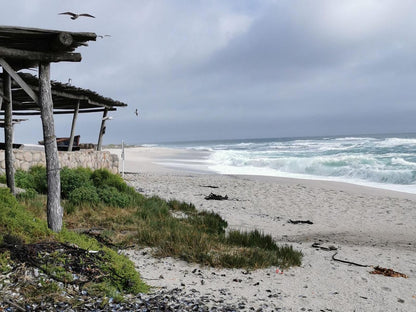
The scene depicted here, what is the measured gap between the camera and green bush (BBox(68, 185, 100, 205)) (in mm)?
8617

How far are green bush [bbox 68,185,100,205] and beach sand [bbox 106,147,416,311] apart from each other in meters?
3.19

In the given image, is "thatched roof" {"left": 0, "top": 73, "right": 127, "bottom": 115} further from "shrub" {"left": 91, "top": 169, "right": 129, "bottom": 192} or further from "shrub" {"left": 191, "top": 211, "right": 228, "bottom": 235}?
"shrub" {"left": 191, "top": 211, "right": 228, "bottom": 235}

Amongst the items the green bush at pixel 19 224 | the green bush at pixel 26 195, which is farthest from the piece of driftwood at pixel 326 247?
the green bush at pixel 26 195

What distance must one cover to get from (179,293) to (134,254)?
65.5 inches

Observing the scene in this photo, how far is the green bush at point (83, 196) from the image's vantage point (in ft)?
28.3

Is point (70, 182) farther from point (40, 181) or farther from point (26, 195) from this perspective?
point (26, 195)

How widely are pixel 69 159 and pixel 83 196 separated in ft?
17.7

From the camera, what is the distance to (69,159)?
13.7m

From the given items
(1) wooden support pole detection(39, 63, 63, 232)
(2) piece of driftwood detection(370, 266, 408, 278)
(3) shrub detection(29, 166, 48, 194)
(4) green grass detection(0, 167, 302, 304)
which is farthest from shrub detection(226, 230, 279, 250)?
(3) shrub detection(29, 166, 48, 194)

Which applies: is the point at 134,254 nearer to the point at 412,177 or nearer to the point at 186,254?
the point at 186,254

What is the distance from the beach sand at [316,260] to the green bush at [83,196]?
3.19m

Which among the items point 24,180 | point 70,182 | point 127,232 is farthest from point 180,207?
point 24,180

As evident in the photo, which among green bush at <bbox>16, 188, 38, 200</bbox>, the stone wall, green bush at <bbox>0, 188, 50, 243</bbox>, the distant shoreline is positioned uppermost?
the stone wall

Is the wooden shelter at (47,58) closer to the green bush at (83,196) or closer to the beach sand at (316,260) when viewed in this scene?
the beach sand at (316,260)
